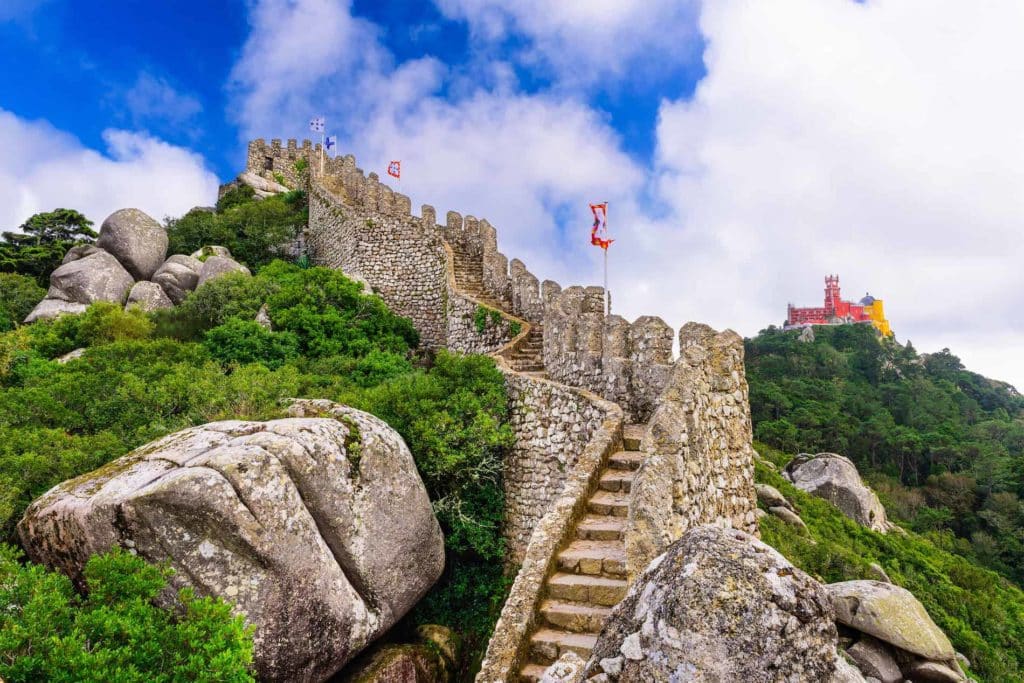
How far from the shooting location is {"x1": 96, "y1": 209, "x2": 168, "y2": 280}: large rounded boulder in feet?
77.3

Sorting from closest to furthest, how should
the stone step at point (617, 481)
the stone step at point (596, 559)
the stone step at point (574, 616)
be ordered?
1. the stone step at point (574, 616)
2. the stone step at point (596, 559)
3. the stone step at point (617, 481)

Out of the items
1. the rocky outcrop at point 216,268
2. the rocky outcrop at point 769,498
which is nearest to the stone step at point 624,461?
the rocky outcrop at point 769,498

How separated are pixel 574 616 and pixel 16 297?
78.0 ft

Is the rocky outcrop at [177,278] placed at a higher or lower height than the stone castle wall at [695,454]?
higher

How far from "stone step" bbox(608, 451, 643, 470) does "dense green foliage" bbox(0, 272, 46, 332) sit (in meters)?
21.0

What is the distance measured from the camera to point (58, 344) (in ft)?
54.0

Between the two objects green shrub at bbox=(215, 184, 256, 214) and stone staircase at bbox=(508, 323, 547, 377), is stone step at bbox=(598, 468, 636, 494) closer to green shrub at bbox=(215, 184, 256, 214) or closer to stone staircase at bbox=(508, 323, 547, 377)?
stone staircase at bbox=(508, 323, 547, 377)

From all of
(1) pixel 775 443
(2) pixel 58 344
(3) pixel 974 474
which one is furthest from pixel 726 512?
(3) pixel 974 474

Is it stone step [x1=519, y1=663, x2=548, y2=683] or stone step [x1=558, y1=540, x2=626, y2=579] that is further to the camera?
stone step [x1=558, y1=540, x2=626, y2=579]

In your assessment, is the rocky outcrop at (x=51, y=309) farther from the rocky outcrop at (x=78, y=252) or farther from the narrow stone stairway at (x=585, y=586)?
the narrow stone stairway at (x=585, y=586)

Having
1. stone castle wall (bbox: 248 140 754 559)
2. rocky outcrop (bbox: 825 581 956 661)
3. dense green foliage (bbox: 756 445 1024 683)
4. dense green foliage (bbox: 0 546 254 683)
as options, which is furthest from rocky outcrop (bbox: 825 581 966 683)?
dense green foliage (bbox: 0 546 254 683)

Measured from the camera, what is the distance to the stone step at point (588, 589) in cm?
570

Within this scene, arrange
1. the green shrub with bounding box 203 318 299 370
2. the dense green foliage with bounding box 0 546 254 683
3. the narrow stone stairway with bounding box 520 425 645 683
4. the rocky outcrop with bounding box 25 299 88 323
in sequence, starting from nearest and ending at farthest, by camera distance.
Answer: the dense green foliage with bounding box 0 546 254 683, the narrow stone stairway with bounding box 520 425 645 683, the green shrub with bounding box 203 318 299 370, the rocky outcrop with bounding box 25 299 88 323

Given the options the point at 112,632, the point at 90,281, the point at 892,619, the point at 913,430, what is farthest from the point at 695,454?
the point at 913,430
